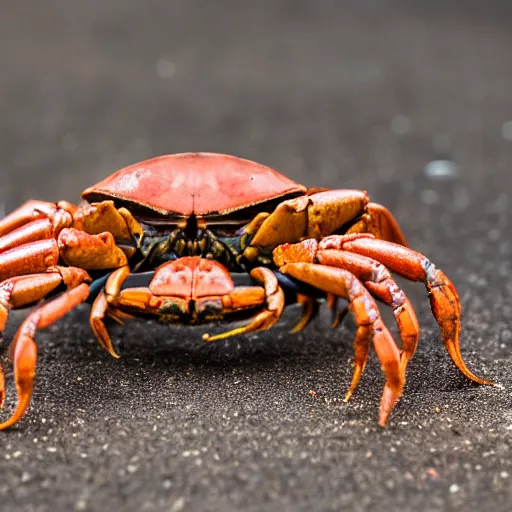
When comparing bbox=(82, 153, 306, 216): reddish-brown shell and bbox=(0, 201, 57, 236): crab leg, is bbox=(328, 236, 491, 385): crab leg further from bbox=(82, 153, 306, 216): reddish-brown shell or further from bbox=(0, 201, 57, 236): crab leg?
bbox=(0, 201, 57, 236): crab leg

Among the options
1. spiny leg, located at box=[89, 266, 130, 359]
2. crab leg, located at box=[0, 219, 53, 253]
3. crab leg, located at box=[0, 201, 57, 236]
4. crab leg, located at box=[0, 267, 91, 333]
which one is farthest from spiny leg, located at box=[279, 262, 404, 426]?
crab leg, located at box=[0, 201, 57, 236]

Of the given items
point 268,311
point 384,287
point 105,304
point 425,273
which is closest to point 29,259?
point 105,304

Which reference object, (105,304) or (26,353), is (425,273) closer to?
(105,304)

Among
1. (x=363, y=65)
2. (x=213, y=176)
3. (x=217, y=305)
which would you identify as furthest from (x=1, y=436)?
(x=363, y=65)

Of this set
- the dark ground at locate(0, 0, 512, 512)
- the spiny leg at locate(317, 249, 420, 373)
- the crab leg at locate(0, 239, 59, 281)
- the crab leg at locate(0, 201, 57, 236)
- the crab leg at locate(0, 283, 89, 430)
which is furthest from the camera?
the crab leg at locate(0, 201, 57, 236)

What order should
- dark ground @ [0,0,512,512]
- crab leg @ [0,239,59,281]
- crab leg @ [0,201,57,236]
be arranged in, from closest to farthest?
dark ground @ [0,0,512,512]
crab leg @ [0,239,59,281]
crab leg @ [0,201,57,236]

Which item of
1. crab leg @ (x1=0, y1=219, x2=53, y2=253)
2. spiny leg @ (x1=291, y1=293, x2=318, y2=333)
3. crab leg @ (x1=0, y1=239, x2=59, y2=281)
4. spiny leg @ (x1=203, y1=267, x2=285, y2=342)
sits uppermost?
crab leg @ (x1=0, y1=219, x2=53, y2=253)

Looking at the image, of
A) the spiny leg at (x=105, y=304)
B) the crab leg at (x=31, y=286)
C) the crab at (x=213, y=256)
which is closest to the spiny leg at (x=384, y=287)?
the crab at (x=213, y=256)
